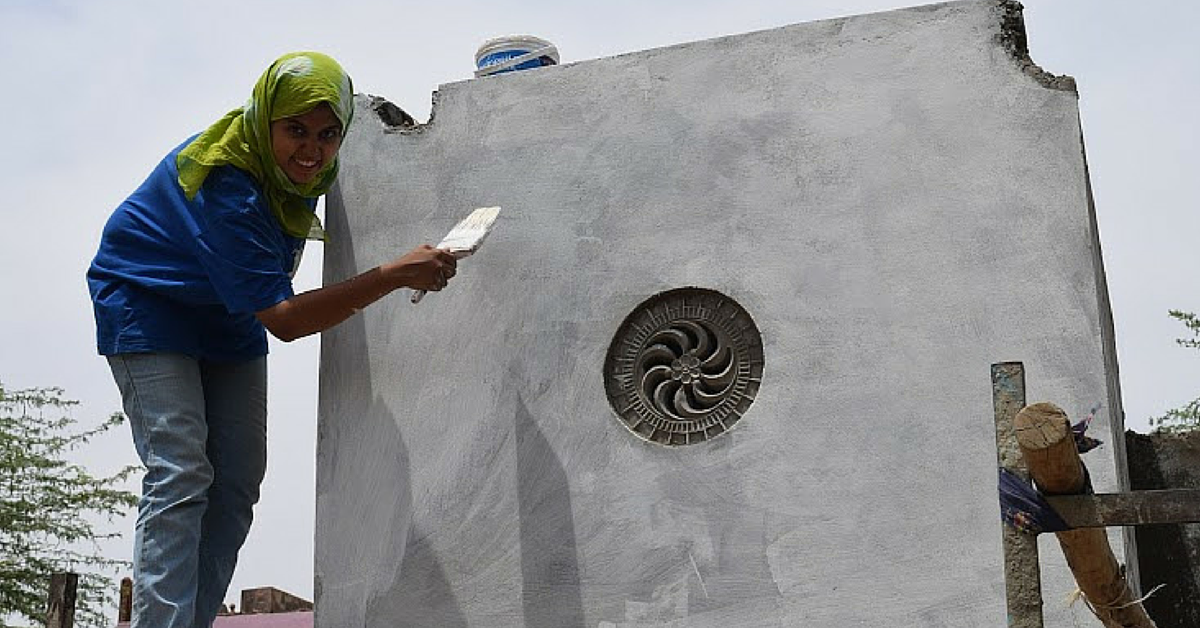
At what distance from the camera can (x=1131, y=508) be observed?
283 cm

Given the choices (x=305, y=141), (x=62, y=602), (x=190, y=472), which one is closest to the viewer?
(x=190, y=472)

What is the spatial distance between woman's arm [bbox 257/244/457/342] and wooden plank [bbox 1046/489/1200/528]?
1.80 meters

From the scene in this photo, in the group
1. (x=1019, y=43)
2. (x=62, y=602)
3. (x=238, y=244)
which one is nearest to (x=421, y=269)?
(x=238, y=244)

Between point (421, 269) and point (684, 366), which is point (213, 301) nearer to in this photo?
point (421, 269)

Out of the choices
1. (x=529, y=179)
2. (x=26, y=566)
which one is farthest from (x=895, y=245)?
(x=26, y=566)

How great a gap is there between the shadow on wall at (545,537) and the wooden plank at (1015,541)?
1605mm

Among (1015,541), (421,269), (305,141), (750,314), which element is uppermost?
(305,141)

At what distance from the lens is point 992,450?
396 centimetres

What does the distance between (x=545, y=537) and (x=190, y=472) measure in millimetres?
973

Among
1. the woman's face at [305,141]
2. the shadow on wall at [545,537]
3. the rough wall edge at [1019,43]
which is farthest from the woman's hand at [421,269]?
the rough wall edge at [1019,43]

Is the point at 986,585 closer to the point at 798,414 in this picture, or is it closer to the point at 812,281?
the point at 798,414

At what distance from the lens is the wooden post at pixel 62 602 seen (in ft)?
20.7

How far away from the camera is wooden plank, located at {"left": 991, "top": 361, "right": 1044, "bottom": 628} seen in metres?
2.87

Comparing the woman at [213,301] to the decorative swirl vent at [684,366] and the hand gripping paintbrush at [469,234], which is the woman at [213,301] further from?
the decorative swirl vent at [684,366]
